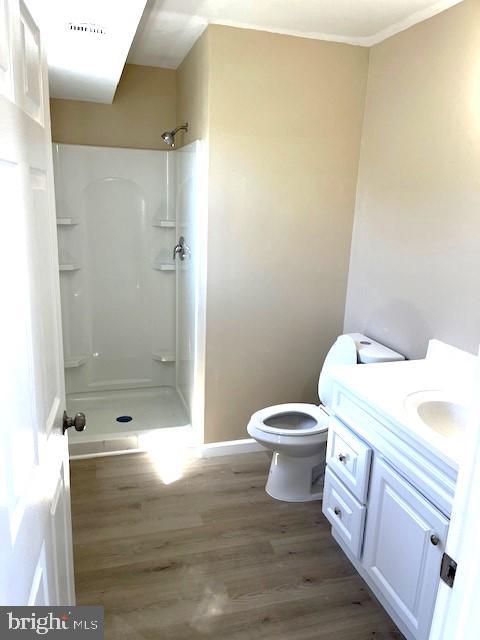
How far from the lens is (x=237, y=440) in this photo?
310 centimetres

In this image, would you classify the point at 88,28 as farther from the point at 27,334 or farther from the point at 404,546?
the point at 404,546

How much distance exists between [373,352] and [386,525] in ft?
3.01

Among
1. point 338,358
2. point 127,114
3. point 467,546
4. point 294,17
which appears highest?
point 294,17

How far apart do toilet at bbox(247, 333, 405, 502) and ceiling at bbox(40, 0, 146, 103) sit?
176cm

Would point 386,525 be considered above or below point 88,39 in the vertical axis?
below

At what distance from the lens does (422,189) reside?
2.32m

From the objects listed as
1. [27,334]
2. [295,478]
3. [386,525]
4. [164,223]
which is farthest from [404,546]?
[164,223]

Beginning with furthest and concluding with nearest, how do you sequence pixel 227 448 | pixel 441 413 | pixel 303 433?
pixel 227 448
pixel 303 433
pixel 441 413

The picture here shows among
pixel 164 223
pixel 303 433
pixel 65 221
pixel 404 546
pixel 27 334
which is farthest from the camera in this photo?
pixel 164 223

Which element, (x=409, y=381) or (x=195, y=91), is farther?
(x=195, y=91)

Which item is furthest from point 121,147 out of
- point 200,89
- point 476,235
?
point 476,235

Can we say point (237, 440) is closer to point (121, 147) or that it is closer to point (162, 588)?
point (162, 588)

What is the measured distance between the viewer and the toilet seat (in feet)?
8.56

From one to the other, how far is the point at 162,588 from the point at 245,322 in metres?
1.45
